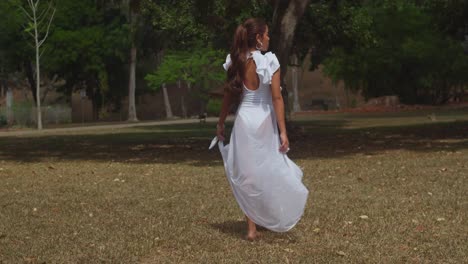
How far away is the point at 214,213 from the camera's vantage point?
27.4ft

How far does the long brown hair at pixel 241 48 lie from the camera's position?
21.8 feet

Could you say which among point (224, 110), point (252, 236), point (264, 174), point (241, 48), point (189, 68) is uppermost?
point (241, 48)

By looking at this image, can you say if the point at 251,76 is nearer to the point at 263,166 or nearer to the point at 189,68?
the point at 263,166

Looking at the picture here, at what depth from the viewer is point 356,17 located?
32594 millimetres

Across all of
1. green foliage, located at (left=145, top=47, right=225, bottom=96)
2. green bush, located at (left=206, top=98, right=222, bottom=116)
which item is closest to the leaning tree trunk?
green foliage, located at (left=145, top=47, right=225, bottom=96)

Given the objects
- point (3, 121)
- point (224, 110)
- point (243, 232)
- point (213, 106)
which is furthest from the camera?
point (213, 106)

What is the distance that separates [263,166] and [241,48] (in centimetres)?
105

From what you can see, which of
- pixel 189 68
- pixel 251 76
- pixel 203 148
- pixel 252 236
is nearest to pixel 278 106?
pixel 251 76

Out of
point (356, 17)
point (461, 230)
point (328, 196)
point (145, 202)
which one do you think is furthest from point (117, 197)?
point (356, 17)

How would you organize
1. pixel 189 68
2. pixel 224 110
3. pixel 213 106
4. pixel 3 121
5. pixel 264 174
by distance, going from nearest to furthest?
pixel 264 174
pixel 224 110
pixel 3 121
pixel 189 68
pixel 213 106

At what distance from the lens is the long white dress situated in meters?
6.56

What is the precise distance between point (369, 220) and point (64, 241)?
2999 mm

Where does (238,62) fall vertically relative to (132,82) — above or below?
above

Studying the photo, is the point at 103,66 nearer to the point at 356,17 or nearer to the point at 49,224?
the point at 356,17
